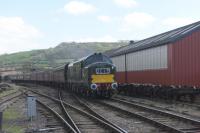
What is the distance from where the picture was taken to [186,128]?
1376cm

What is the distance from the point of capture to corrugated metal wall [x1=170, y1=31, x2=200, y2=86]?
2589 centimetres

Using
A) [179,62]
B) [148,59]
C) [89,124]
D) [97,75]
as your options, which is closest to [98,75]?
[97,75]

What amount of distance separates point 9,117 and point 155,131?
8.08 metres

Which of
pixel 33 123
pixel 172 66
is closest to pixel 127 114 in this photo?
pixel 33 123

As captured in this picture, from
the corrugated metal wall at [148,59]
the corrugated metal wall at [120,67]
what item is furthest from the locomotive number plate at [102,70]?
the corrugated metal wall at [120,67]

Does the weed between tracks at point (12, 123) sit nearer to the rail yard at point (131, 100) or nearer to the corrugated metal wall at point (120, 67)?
the rail yard at point (131, 100)

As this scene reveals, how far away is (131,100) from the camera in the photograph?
2900 centimetres

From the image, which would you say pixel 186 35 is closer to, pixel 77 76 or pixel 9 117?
pixel 77 76

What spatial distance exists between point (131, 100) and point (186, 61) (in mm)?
4708

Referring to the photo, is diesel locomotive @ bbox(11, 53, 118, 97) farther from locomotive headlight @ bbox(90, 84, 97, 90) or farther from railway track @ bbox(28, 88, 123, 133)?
railway track @ bbox(28, 88, 123, 133)

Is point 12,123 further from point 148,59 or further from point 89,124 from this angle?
point 148,59

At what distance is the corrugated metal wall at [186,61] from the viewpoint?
2589 centimetres

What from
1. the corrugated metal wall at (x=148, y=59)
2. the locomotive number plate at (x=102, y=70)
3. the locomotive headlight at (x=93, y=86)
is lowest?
the locomotive headlight at (x=93, y=86)

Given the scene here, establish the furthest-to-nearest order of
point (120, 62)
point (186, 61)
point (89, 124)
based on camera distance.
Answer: point (120, 62) < point (186, 61) < point (89, 124)
